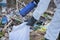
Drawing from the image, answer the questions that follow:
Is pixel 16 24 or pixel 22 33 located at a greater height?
pixel 16 24

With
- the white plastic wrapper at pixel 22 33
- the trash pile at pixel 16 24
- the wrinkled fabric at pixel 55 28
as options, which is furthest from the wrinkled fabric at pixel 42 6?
Answer: the trash pile at pixel 16 24

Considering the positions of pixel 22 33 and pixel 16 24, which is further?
pixel 16 24

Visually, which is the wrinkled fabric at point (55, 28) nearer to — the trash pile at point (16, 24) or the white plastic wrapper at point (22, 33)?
the white plastic wrapper at point (22, 33)

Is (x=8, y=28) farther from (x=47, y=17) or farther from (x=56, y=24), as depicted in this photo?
(x=56, y=24)

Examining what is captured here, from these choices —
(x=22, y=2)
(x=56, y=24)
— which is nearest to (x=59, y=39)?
(x=56, y=24)

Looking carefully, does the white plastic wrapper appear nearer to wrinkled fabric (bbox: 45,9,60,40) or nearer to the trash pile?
the trash pile

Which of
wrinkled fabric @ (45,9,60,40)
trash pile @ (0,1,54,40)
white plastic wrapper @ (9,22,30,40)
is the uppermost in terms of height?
trash pile @ (0,1,54,40)

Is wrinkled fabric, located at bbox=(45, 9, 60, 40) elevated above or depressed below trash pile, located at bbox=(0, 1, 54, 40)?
below

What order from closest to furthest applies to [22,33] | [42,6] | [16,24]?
[42,6] → [22,33] → [16,24]

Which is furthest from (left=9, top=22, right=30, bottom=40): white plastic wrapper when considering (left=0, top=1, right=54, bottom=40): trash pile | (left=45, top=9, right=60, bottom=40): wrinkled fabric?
(left=45, top=9, right=60, bottom=40): wrinkled fabric

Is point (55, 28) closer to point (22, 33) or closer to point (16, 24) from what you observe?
point (22, 33)

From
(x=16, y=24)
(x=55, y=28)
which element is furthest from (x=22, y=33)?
(x=16, y=24)
